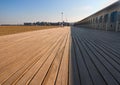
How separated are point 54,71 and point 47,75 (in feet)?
0.98

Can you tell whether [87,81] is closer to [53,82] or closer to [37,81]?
[53,82]

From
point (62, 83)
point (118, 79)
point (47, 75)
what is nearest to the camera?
point (62, 83)

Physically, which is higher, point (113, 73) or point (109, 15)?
point (109, 15)

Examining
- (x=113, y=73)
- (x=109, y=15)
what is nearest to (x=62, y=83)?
(x=113, y=73)

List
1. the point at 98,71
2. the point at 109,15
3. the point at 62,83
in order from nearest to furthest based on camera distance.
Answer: the point at 62,83 → the point at 98,71 → the point at 109,15

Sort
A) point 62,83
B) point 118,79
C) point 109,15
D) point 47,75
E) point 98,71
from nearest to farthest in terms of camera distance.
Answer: point 62,83 → point 118,79 → point 47,75 → point 98,71 → point 109,15

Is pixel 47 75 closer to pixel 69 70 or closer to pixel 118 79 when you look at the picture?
pixel 69 70

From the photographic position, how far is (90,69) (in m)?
3.43

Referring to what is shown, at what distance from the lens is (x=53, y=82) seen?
8.77 feet

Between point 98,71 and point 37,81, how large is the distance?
5.14ft

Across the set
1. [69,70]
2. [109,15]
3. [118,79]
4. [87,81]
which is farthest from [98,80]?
[109,15]

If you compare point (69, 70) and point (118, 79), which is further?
point (69, 70)

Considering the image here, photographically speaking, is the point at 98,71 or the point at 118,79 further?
the point at 98,71

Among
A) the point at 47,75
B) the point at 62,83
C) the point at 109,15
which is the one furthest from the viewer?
the point at 109,15
